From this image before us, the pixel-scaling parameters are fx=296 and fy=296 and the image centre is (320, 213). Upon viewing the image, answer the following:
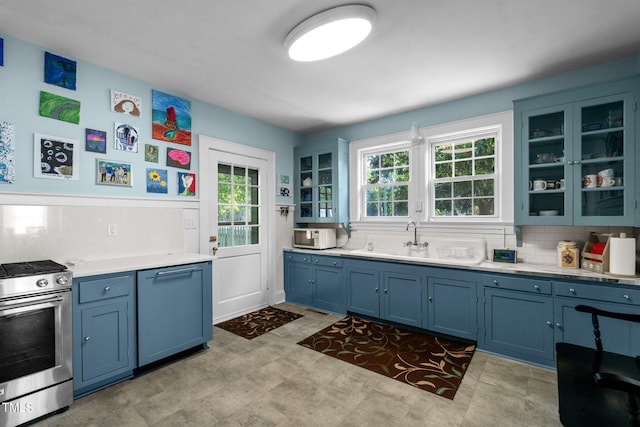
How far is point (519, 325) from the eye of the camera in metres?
2.71

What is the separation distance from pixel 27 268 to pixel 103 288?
1.54ft

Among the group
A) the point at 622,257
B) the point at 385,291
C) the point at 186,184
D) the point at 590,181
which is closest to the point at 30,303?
the point at 186,184

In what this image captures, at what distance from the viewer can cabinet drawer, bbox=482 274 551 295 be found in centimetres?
259

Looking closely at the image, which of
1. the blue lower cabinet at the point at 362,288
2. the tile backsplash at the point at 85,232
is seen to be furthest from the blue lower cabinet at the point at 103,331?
the blue lower cabinet at the point at 362,288

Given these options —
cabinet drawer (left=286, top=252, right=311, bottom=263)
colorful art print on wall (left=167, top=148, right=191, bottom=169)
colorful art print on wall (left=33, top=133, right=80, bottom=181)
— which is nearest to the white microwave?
cabinet drawer (left=286, top=252, right=311, bottom=263)

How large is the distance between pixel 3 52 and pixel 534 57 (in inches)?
169

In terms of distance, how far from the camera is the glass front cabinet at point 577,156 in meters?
2.49

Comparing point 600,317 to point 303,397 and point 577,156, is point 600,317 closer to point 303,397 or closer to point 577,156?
point 577,156

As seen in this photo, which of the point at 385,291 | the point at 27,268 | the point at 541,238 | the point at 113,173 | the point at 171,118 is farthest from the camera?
the point at 385,291

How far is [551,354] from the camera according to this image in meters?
2.56

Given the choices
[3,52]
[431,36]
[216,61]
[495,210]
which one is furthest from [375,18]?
[3,52]

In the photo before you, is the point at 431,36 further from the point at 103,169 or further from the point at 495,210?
the point at 103,169

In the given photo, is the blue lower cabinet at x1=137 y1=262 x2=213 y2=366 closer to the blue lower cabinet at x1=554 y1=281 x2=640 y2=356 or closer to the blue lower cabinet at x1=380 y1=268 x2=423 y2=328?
the blue lower cabinet at x1=380 y1=268 x2=423 y2=328

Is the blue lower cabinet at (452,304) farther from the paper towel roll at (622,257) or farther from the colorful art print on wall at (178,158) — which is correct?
the colorful art print on wall at (178,158)
